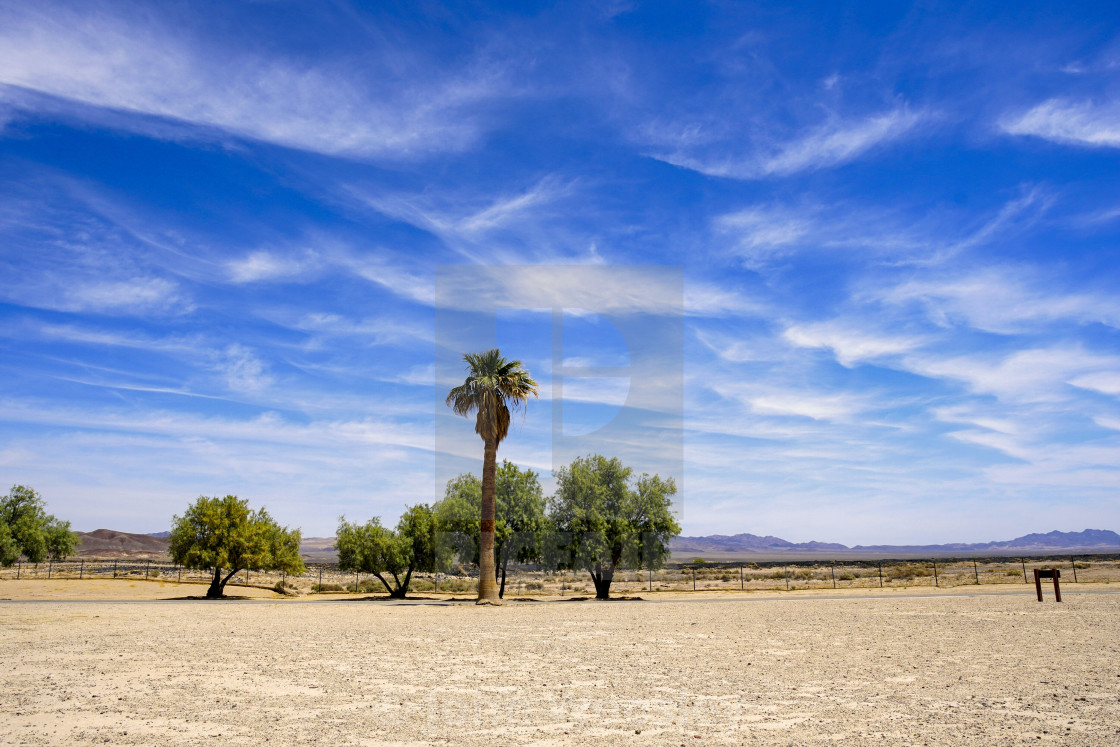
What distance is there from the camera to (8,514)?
49.5m

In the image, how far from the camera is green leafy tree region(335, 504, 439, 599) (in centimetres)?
3794

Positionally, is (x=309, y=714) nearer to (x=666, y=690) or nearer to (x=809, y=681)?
(x=666, y=690)

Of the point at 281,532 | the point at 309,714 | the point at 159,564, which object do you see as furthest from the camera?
the point at 159,564

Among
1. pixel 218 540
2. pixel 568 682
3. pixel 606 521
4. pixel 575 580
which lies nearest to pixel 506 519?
pixel 606 521

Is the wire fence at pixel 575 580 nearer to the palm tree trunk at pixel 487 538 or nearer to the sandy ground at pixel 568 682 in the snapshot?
the palm tree trunk at pixel 487 538

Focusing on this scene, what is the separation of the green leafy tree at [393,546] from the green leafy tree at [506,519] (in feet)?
3.21

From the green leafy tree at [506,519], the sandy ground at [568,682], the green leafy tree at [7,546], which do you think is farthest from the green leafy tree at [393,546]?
the green leafy tree at [7,546]

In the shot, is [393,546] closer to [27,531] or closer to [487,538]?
[487,538]

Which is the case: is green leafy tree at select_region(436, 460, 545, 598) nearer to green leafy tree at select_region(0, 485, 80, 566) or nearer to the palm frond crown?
the palm frond crown

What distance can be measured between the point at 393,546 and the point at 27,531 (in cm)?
3054

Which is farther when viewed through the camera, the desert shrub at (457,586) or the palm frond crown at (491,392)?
the desert shrub at (457,586)

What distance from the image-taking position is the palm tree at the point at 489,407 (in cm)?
3241

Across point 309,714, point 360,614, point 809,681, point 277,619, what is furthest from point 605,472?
point 309,714

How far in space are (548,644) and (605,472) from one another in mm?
24321
